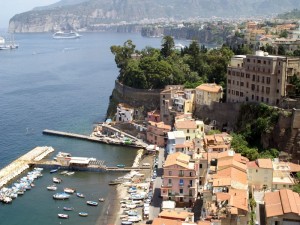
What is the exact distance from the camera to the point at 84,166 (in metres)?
39.9

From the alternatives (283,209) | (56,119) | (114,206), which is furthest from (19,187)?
(56,119)

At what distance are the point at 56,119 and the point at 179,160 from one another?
97.4 feet

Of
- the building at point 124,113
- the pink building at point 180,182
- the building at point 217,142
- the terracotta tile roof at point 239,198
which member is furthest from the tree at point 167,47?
the terracotta tile roof at point 239,198

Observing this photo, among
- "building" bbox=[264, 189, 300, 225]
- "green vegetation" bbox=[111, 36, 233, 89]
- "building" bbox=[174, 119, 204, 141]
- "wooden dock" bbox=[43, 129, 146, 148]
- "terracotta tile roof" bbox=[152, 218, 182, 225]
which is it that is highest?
"green vegetation" bbox=[111, 36, 233, 89]

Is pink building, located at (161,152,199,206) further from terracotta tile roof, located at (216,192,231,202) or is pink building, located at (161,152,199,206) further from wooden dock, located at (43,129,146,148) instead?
wooden dock, located at (43,129,146,148)

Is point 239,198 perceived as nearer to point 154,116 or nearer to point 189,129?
point 189,129

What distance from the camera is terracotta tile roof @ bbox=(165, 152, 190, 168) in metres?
30.7

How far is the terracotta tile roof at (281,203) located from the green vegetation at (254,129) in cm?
755

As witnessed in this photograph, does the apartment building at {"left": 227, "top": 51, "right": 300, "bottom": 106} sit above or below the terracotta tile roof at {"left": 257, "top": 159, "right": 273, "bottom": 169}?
above

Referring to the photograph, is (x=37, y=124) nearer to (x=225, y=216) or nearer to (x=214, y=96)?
(x=214, y=96)

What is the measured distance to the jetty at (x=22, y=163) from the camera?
37.9 metres

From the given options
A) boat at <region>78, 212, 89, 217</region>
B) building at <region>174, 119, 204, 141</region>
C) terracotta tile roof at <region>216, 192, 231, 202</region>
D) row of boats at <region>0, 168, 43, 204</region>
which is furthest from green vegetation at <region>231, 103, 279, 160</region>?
row of boats at <region>0, 168, 43, 204</region>

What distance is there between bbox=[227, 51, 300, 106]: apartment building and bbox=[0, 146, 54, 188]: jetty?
57.1ft

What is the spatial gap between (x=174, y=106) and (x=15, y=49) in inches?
4567
